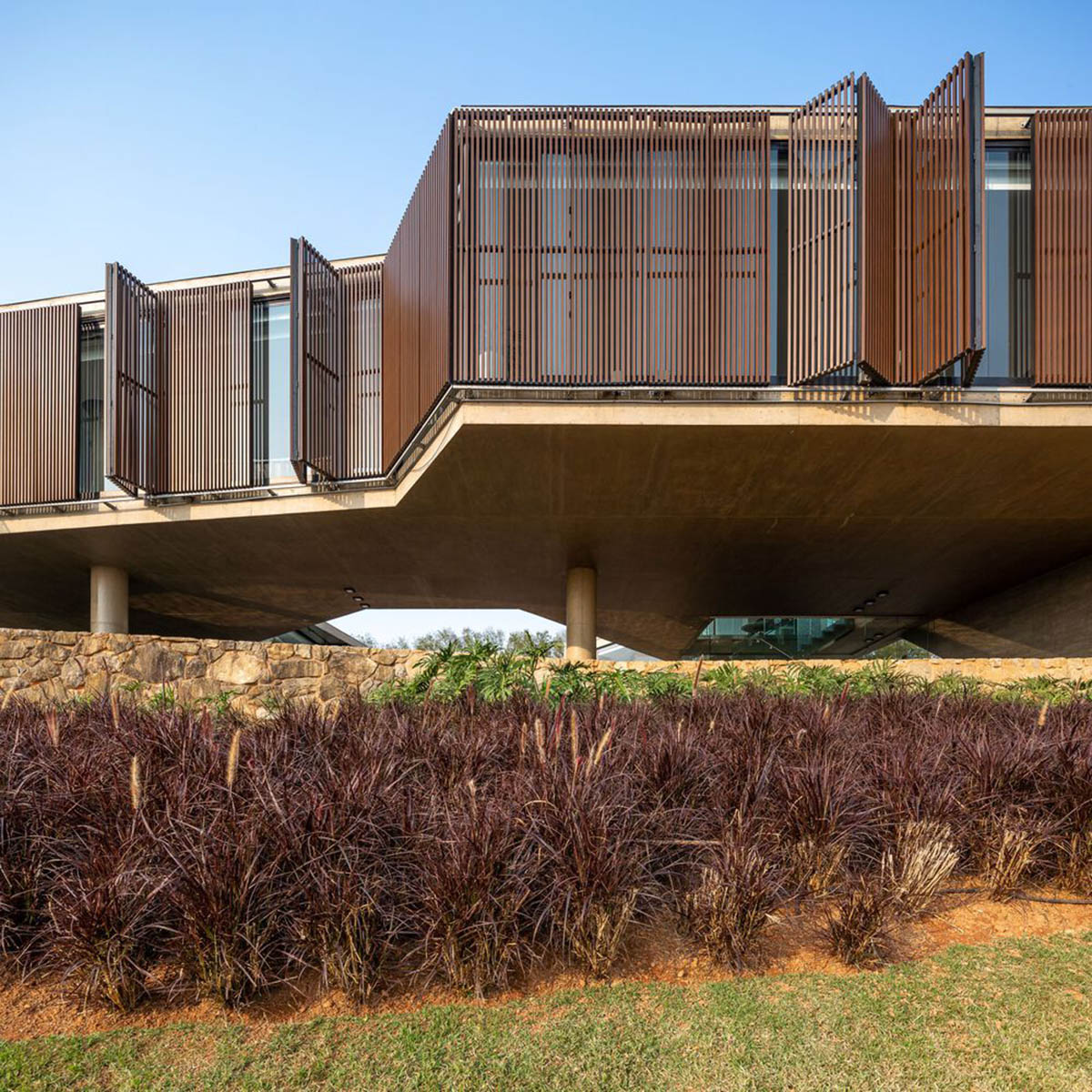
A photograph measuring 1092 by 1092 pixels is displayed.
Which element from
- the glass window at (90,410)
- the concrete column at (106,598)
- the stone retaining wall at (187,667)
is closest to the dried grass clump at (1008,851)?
the stone retaining wall at (187,667)

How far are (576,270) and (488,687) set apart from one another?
826cm

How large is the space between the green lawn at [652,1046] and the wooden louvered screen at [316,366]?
45.6 ft

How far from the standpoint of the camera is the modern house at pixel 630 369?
1273 centimetres

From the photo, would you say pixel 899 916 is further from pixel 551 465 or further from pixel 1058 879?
pixel 551 465

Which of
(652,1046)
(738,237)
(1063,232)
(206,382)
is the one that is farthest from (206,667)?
(1063,232)

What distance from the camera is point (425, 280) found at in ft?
47.6

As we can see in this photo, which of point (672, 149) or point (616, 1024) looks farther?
point (672, 149)

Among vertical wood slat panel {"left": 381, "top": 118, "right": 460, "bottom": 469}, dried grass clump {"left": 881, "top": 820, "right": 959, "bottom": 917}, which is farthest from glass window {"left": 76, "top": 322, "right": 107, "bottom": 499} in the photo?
dried grass clump {"left": 881, "top": 820, "right": 959, "bottom": 917}

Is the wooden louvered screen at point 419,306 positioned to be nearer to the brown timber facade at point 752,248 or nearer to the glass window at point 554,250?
the brown timber facade at point 752,248

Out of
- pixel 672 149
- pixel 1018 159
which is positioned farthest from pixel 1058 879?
pixel 1018 159

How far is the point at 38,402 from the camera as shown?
18.6 metres

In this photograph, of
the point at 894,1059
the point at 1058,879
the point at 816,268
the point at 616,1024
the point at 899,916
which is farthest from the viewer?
the point at 816,268

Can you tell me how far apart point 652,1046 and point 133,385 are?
18.3 meters

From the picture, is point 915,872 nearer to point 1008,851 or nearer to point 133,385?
point 1008,851
